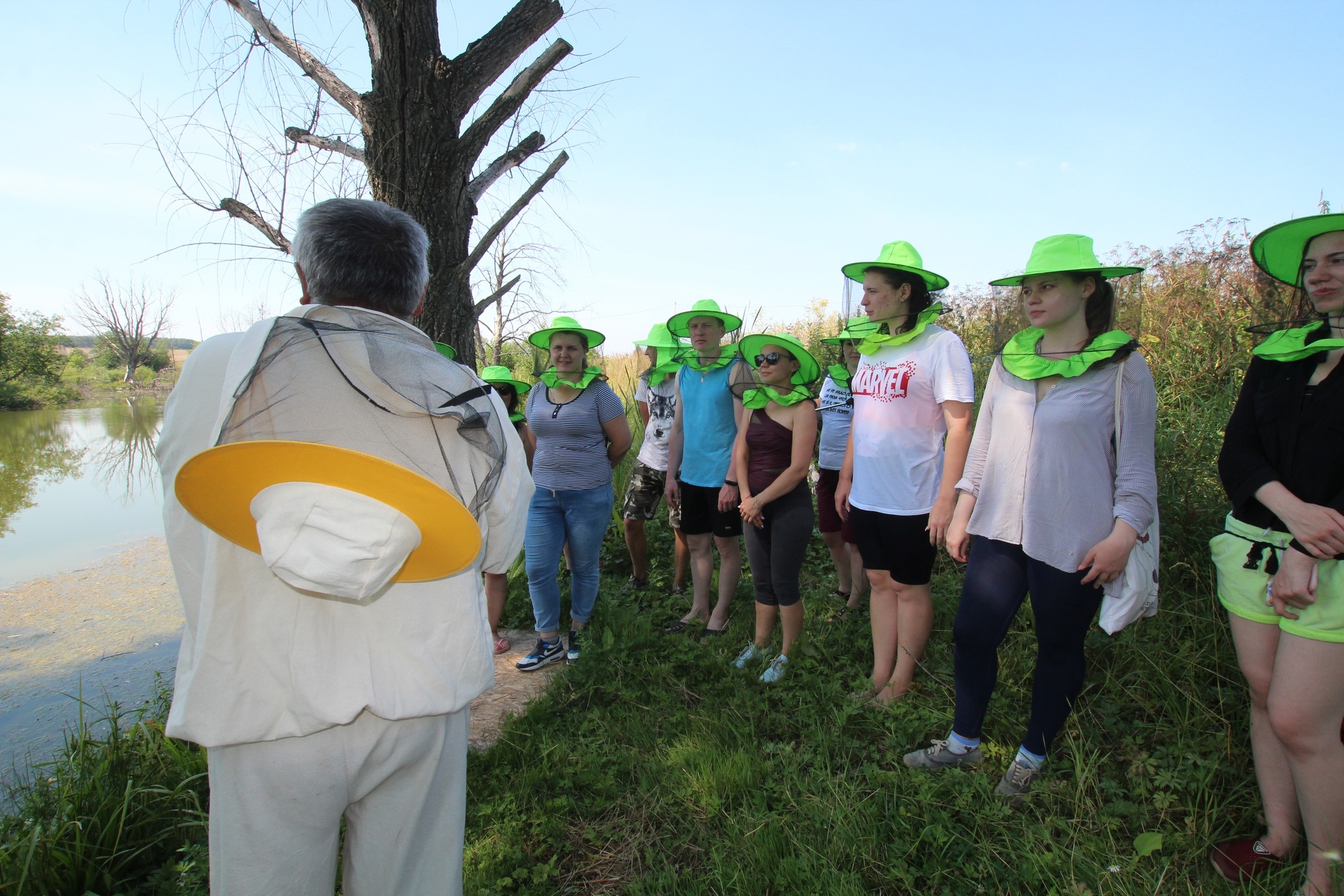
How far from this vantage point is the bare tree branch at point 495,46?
12.1 feet

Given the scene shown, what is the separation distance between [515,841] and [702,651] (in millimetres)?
1636

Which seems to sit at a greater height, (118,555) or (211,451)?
(211,451)

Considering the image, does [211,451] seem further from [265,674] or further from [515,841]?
[515,841]

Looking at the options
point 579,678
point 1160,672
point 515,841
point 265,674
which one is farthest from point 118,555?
point 1160,672

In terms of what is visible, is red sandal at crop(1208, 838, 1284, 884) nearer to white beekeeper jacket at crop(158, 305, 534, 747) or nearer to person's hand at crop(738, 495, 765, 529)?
person's hand at crop(738, 495, 765, 529)

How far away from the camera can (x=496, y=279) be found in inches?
410

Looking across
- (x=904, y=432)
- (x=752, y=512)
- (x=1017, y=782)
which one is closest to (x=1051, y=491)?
(x=904, y=432)

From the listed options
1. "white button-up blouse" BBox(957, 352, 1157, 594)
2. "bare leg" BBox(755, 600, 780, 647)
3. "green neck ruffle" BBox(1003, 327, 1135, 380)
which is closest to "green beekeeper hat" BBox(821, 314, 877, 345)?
"green neck ruffle" BBox(1003, 327, 1135, 380)

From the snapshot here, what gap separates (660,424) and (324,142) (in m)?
2.77

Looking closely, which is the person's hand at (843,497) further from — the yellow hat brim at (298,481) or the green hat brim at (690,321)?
the yellow hat brim at (298,481)

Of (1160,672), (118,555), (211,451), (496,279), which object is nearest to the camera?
(211,451)

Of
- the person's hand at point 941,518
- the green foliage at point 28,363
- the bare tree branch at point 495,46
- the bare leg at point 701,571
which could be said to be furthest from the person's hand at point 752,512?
the green foliage at point 28,363

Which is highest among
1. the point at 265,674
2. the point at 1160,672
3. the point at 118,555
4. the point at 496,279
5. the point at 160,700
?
the point at 496,279

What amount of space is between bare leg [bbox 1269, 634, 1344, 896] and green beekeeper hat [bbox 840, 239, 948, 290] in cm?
175
